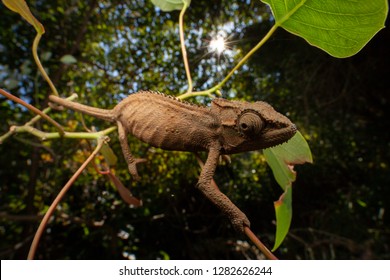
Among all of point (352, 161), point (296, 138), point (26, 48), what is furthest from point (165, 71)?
point (352, 161)

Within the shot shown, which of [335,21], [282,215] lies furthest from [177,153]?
[335,21]

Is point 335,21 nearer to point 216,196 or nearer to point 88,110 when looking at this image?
point 216,196

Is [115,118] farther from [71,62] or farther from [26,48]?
[26,48]

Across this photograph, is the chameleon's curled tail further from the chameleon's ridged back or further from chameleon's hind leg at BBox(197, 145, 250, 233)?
chameleon's hind leg at BBox(197, 145, 250, 233)

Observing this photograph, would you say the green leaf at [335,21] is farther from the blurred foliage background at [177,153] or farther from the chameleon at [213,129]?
the blurred foliage background at [177,153]

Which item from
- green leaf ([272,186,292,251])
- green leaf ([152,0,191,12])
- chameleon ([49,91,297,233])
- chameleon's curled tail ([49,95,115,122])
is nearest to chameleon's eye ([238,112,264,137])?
chameleon ([49,91,297,233])

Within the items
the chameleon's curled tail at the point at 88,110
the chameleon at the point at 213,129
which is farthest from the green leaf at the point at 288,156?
the chameleon's curled tail at the point at 88,110
